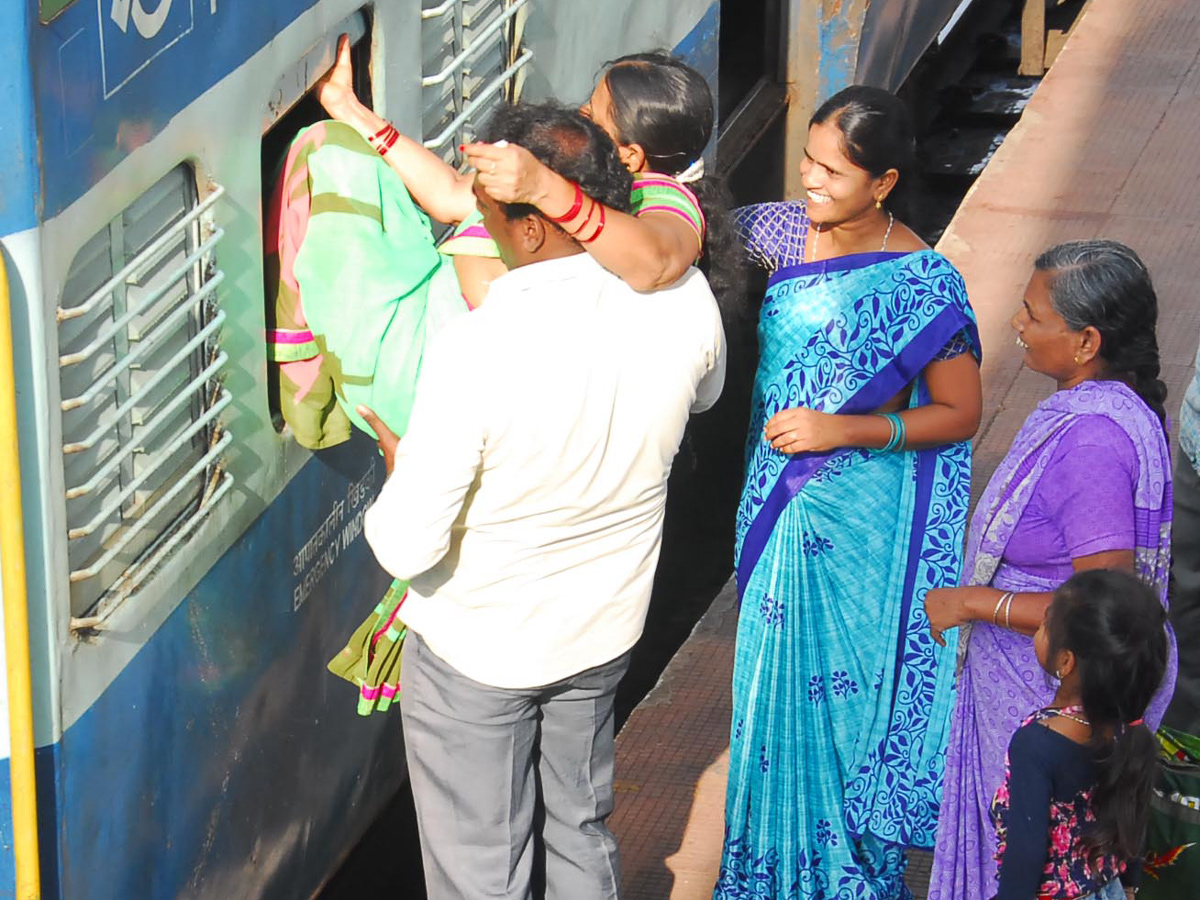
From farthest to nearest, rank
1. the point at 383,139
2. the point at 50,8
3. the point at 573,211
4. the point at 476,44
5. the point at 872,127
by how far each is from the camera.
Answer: the point at 476,44, the point at 383,139, the point at 872,127, the point at 573,211, the point at 50,8

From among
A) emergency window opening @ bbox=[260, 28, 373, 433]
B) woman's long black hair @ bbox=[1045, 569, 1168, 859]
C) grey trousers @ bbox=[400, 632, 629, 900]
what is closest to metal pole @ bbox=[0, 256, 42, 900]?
grey trousers @ bbox=[400, 632, 629, 900]

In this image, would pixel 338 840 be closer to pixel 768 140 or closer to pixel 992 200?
Answer: pixel 992 200

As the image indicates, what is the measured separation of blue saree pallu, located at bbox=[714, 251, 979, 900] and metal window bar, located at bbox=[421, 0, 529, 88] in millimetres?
878

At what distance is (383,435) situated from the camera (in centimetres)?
259

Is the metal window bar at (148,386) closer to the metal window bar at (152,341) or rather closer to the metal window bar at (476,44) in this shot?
the metal window bar at (152,341)

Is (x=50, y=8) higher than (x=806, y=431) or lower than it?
higher

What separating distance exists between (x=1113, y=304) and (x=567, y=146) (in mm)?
868

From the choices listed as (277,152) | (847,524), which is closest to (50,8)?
(277,152)

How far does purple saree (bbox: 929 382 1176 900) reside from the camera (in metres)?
2.60

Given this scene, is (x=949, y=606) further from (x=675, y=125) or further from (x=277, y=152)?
(x=277, y=152)

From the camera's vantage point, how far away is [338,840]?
12.0ft

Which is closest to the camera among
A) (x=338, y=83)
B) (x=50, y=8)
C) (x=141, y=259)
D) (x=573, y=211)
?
(x=50, y=8)

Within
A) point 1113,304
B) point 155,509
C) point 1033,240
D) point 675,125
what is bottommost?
point 1033,240

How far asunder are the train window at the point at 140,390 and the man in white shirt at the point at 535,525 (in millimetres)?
392
